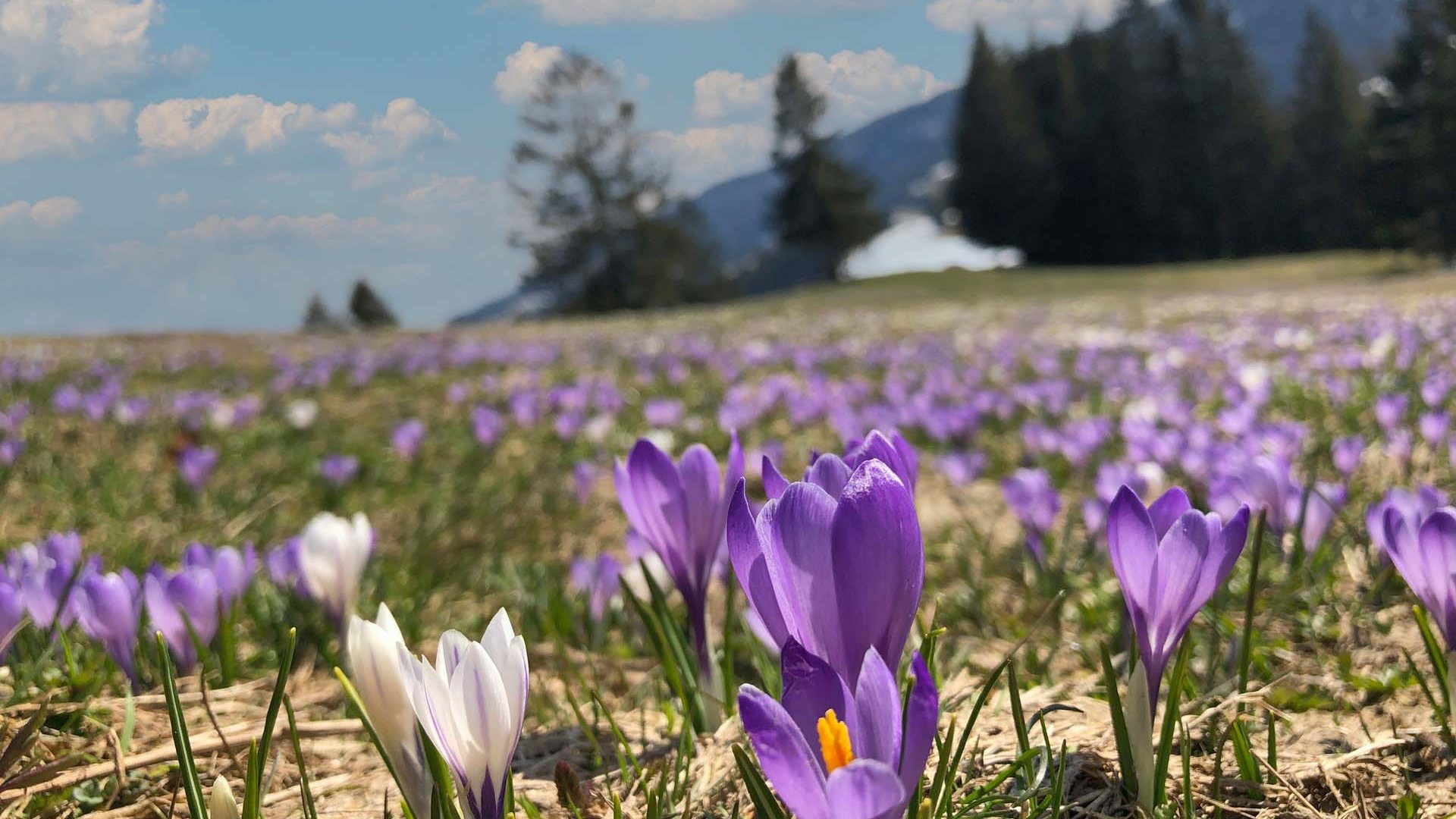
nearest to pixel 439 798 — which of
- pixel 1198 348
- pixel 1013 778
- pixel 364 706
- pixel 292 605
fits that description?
pixel 364 706

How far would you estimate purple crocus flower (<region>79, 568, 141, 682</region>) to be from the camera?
1516mm

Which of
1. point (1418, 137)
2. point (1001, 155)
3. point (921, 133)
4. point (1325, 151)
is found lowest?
point (1418, 137)

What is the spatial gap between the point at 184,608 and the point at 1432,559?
175cm

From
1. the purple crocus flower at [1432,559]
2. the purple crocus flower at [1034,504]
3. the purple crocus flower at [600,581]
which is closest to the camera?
the purple crocus flower at [1432,559]

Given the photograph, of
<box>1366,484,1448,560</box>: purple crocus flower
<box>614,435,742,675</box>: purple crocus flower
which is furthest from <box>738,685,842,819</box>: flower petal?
<box>1366,484,1448,560</box>: purple crocus flower

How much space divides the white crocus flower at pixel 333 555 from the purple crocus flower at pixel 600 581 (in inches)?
23.5

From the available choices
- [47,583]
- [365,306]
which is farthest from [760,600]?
[365,306]

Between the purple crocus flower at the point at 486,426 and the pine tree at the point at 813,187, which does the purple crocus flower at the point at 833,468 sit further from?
the pine tree at the point at 813,187

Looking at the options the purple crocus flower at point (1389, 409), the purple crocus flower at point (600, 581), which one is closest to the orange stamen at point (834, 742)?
the purple crocus flower at point (600, 581)

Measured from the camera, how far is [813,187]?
54.9m

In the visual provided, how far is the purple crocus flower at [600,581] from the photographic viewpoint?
88.9 inches

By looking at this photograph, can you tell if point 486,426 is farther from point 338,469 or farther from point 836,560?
point 836,560

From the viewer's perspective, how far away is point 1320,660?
1.90 meters

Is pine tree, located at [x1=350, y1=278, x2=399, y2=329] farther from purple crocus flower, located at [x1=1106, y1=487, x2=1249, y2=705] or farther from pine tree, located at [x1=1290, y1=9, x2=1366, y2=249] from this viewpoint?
purple crocus flower, located at [x1=1106, y1=487, x2=1249, y2=705]
